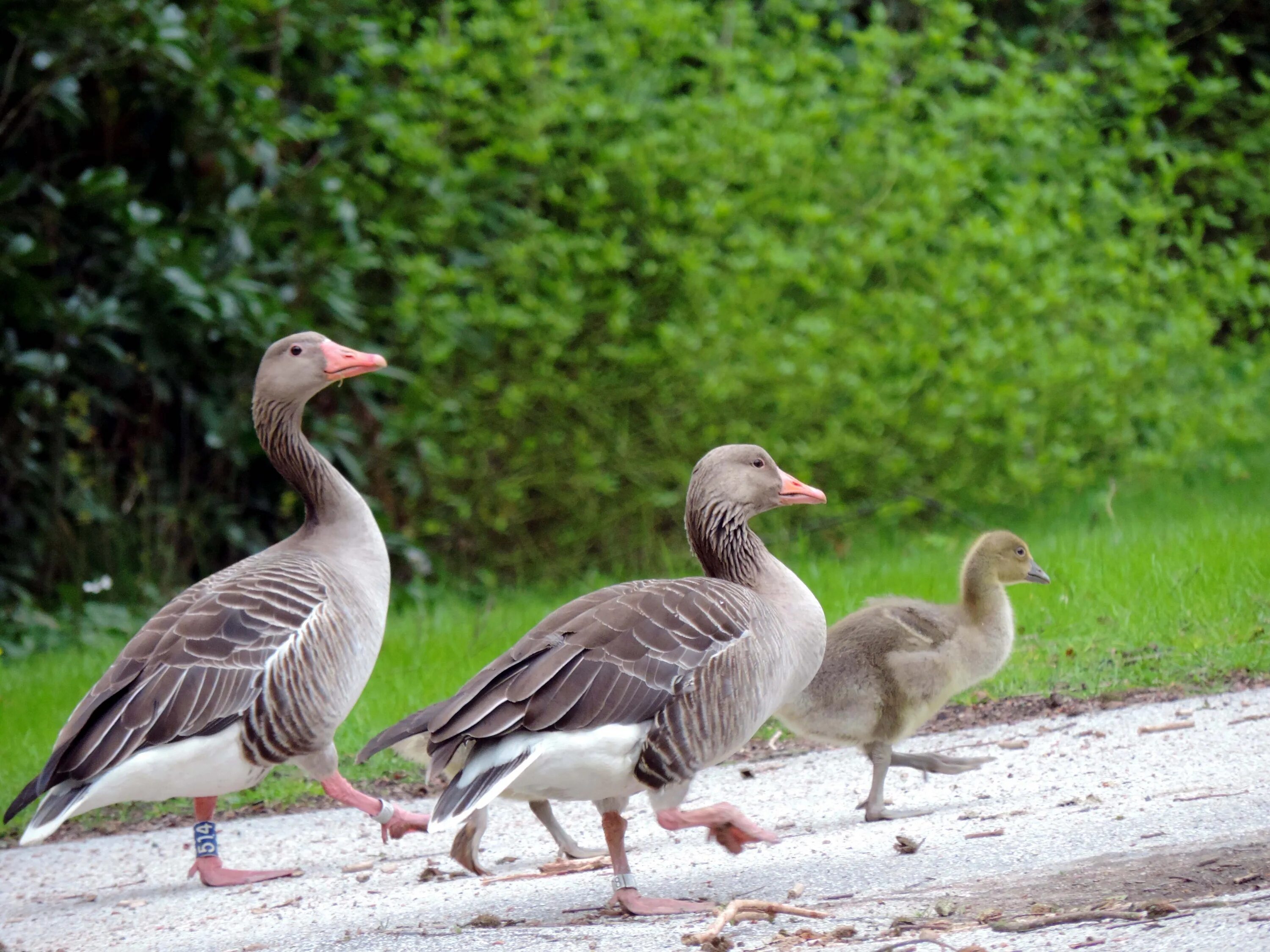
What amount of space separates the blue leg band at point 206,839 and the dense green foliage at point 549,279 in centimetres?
416

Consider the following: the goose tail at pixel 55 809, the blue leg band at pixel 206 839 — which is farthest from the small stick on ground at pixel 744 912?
the blue leg band at pixel 206 839

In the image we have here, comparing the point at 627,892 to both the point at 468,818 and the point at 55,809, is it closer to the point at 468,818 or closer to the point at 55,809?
the point at 468,818

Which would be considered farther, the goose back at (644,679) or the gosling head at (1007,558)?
the gosling head at (1007,558)

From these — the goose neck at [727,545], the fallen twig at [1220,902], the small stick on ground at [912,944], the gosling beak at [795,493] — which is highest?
the gosling beak at [795,493]

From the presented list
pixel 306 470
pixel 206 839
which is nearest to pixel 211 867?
pixel 206 839

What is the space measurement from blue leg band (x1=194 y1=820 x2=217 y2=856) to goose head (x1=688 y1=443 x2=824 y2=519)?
212 centimetres

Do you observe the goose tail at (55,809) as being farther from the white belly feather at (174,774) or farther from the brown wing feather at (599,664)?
the brown wing feather at (599,664)

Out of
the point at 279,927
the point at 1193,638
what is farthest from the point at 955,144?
the point at 279,927

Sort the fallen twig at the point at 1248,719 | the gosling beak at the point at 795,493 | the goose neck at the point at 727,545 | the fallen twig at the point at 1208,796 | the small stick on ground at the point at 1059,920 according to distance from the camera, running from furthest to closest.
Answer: the fallen twig at the point at 1248,719
the gosling beak at the point at 795,493
the goose neck at the point at 727,545
the fallen twig at the point at 1208,796
the small stick on ground at the point at 1059,920

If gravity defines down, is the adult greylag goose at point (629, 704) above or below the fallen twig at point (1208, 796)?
above

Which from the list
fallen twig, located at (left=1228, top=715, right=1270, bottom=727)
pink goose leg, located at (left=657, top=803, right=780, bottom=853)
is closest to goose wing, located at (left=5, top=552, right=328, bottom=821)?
pink goose leg, located at (left=657, top=803, right=780, bottom=853)

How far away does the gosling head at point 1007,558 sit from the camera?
6.40 meters

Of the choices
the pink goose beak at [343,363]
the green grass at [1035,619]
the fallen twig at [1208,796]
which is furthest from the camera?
the green grass at [1035,619]

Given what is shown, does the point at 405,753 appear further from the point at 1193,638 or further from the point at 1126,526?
the point at 1126,526
